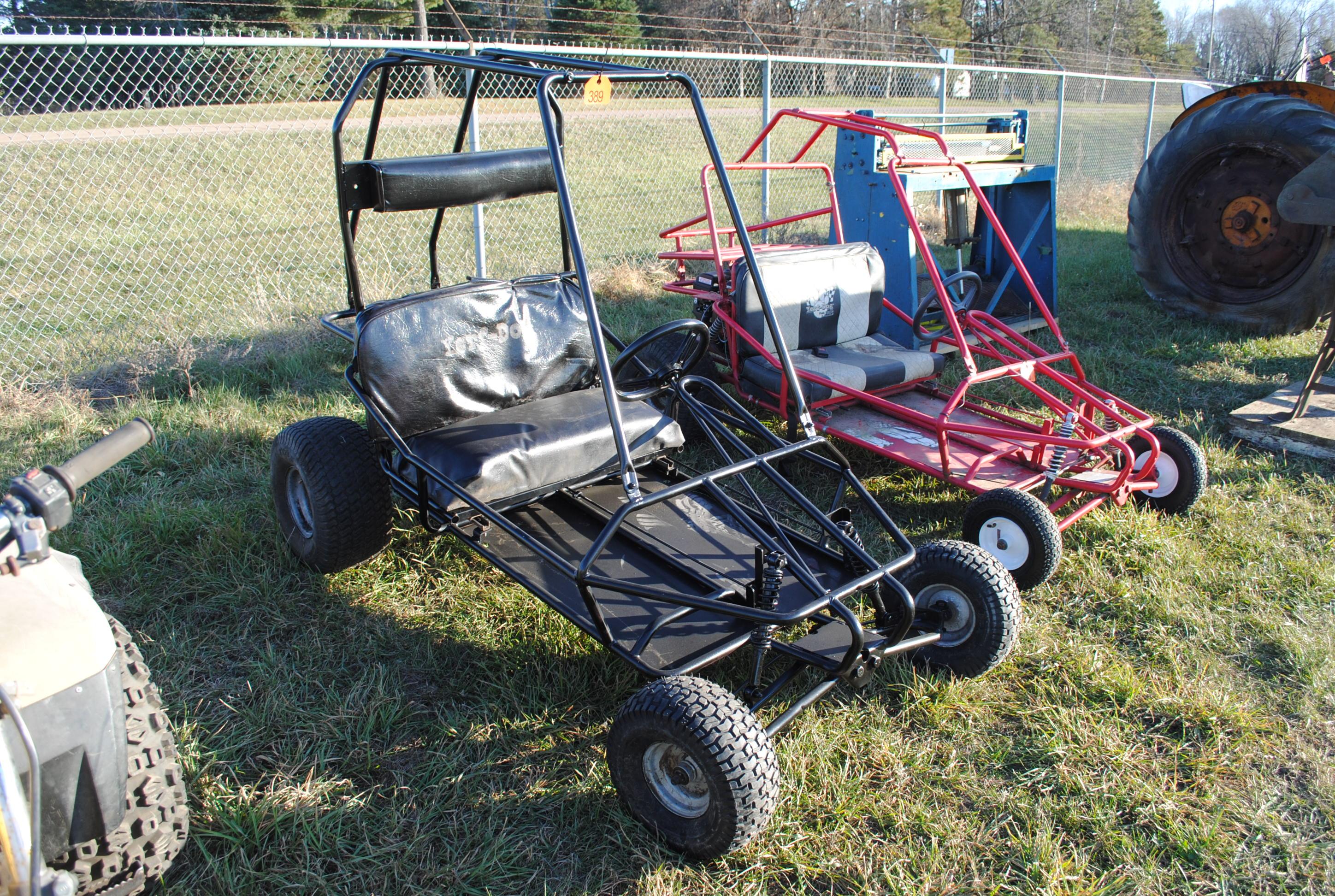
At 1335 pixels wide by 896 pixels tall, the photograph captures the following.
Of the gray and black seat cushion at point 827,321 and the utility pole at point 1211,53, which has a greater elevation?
the utility pole at point 1211,53

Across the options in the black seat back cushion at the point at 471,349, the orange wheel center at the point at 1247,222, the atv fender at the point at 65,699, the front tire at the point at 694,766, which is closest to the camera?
the atv fender at the point at 65,699

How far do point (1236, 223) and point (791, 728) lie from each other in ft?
18.3

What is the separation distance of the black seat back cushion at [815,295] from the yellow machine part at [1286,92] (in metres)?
3.45

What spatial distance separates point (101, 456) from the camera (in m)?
1.52

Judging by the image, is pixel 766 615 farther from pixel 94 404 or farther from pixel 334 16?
pixel 334 16

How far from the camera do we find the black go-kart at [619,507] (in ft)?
7.65

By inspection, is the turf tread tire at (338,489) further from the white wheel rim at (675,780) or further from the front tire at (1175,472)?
the front tire at (1175,472)

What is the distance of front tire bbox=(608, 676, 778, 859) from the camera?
214cm

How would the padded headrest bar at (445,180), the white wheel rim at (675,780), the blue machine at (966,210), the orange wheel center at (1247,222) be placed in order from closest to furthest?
the white wheel rim at (675,780), the padded headrest bar at (445,180), the blue machine at (966,210), the orange wheel center at (1247,222)

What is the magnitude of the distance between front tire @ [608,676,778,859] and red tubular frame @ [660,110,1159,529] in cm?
196

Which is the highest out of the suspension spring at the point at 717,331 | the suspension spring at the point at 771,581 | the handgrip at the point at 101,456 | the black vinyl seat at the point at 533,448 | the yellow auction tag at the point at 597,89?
the yellow auction tag at the point at 597,89

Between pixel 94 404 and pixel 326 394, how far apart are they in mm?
1240

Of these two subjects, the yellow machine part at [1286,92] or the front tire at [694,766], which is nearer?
the front tire at [694,766]

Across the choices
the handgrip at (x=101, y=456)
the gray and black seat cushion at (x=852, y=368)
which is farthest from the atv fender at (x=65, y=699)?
the gray and black seat cushion at (x=852, y=368)
